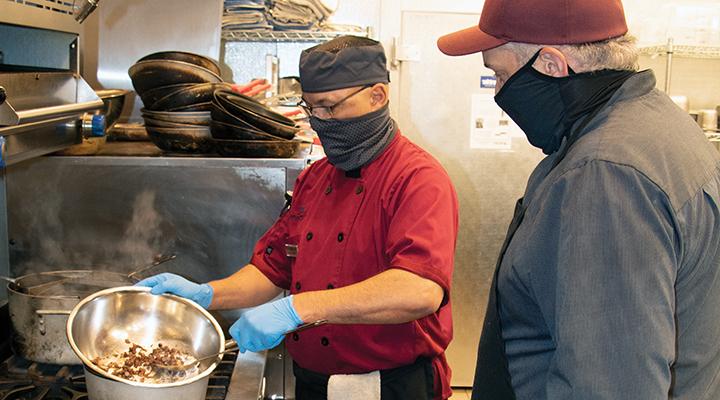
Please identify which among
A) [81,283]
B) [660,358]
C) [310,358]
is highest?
[660,358]

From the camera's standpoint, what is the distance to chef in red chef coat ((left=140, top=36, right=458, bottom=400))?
1781 millimetres

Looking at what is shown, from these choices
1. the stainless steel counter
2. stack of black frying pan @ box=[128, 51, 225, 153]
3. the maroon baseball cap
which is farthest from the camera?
stack of black frying pan @ box=[128, 51, 225, 153]

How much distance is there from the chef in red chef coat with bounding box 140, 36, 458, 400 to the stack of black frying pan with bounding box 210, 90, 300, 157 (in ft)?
0.80

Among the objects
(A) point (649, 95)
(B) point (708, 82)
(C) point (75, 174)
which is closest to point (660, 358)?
(A) point (649, 95)

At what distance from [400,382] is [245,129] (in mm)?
853

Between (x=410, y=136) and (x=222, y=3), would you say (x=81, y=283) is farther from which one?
(x=410, y=136)

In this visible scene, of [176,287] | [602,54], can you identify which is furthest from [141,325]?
[602,54]

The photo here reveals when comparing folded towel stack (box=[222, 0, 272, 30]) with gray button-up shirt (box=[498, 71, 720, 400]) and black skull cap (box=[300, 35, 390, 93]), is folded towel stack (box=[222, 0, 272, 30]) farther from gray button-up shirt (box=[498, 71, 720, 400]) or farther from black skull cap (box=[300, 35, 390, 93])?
gray button-up shirt (box=[498, 71, 720, 400])

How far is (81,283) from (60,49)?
67 cm

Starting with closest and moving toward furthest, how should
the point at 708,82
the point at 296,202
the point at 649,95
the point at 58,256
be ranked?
the point at 649,95, the point at 296,202, the point at 58,256, the point at 708,82

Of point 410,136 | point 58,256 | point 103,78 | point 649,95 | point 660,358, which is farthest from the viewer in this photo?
point 410,136

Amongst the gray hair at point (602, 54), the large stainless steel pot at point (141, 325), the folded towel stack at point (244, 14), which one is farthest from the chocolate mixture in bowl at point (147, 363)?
the folded towel stack at point (244, 14)

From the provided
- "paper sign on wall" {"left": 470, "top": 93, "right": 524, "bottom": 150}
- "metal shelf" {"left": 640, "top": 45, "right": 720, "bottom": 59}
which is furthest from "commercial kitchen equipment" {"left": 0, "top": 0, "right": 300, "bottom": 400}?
"metal shelf" {"left": 640, "top": 45, "right": 720, "bottom": 59}

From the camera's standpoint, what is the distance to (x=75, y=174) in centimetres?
221
